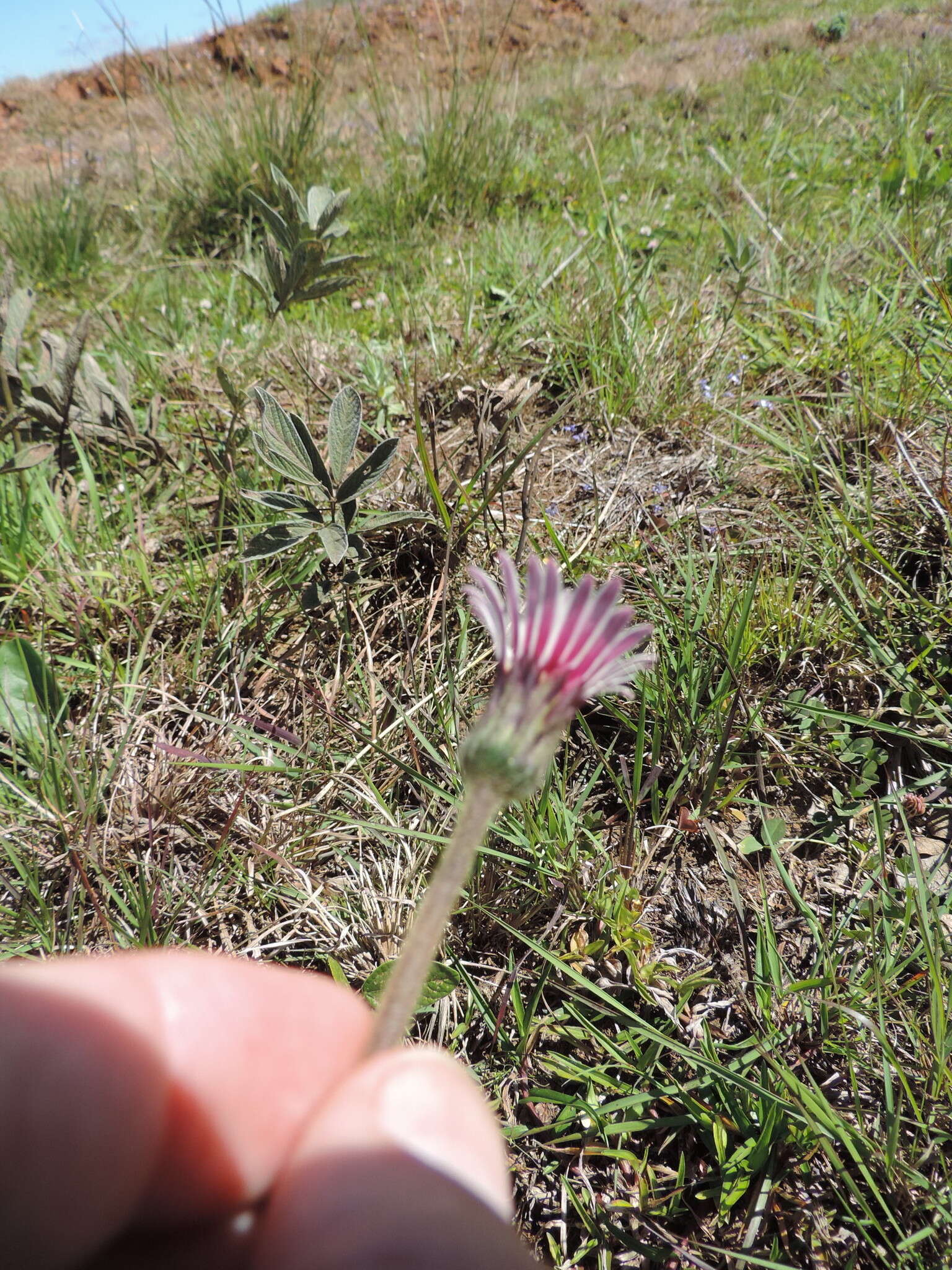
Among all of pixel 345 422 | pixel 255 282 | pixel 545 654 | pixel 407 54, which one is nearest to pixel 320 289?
pixel 255 282

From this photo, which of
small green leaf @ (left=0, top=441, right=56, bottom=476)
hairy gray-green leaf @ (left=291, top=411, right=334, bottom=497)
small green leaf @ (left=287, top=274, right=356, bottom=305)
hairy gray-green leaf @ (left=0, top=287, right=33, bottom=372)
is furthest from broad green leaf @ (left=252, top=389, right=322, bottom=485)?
hairy gray-green leaf @ (left=0, top=287, right=33, bottom=372)

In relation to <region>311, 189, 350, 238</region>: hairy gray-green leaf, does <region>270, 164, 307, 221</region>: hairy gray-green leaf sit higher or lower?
higher

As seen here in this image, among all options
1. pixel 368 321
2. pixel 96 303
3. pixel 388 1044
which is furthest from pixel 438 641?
pixel 96 303

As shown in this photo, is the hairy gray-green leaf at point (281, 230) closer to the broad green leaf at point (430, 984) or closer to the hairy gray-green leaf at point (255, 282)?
the hairy gray-green leaf at point (255, 282)

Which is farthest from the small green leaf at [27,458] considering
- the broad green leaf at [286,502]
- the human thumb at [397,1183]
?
the human thumb at [397,1183]

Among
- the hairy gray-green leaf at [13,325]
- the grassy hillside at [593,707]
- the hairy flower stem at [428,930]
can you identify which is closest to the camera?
the hairy flower stem at [428,930]

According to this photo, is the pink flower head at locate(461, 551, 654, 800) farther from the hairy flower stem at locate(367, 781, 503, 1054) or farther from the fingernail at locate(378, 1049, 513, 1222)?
the fingernail at locate(378, 1049, 513, 1222)

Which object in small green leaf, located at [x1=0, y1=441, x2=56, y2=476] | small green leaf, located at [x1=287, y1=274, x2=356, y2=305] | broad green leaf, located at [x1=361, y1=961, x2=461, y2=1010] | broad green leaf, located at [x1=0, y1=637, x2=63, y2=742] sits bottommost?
broad green leaf, located at [x1=361, y1=961, x2=461, y2=1010]
